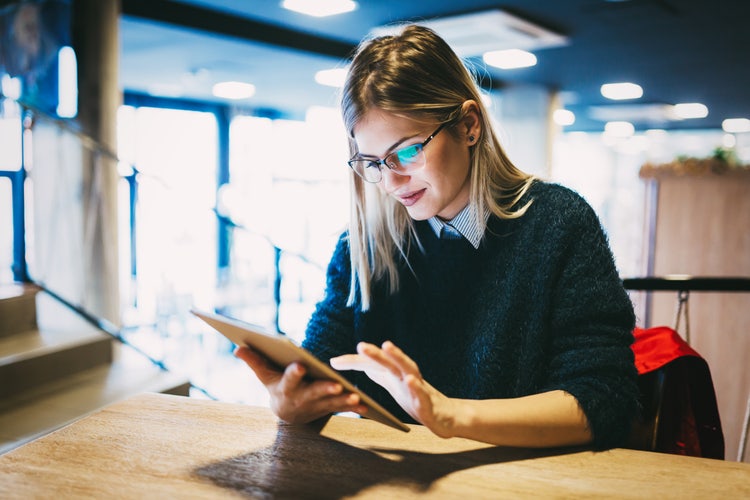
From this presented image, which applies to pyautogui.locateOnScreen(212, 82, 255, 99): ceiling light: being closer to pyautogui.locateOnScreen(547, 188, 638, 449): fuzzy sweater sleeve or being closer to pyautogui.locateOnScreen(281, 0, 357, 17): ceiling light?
pyautogui.locateOnScreen(281, 0, 357, 17): ceiling light

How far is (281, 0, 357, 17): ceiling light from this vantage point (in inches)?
181

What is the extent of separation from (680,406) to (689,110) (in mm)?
10170

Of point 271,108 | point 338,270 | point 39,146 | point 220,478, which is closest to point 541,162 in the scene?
point 271,108

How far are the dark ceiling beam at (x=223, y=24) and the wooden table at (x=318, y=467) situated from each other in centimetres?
379

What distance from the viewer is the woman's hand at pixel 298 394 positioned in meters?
0.95

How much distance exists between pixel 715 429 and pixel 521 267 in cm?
46

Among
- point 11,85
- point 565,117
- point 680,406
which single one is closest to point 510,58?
A: point 11,85

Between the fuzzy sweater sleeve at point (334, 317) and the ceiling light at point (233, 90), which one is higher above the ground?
the ceiling light at point (233, 90)

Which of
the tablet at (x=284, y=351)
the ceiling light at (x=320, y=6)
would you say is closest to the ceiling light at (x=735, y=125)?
the ceiling light at (x=320, y=6)

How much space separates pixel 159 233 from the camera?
28.1ft

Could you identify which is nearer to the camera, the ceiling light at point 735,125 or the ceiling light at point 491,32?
the ceiling light at point 491,32

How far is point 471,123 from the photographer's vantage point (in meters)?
1.34

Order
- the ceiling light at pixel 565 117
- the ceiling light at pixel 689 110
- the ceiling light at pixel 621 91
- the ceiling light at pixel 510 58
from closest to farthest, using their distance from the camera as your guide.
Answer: the ceiling light at pixel 510 58
the ceiling light at pixel 621 91
the ceiling light at pixel 689 110
the ceiling light at pixel 565 117

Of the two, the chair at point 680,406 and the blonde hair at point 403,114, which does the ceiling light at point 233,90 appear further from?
the chair at point 680,406
